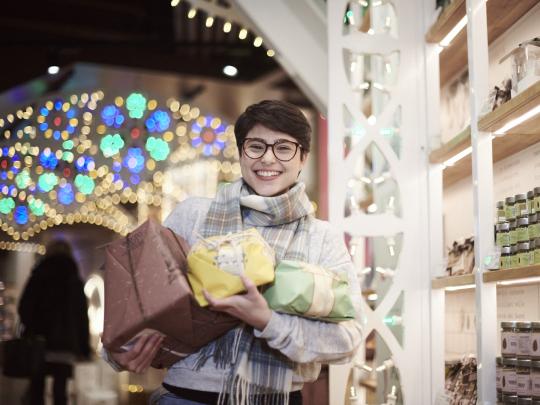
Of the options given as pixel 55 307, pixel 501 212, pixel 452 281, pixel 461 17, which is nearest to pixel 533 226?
pixel 501 212

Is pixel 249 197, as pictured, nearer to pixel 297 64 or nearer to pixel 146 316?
pixel 146 316

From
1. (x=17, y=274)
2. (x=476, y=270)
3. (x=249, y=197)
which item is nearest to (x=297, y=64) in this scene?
(x=476, y=270)

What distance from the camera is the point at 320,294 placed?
5.25ft

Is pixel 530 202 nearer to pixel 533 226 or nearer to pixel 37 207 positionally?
pixel 533 226

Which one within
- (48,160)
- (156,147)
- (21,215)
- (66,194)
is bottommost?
(21,215)

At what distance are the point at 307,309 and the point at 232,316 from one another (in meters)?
0.16

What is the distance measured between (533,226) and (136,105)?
5.93 m

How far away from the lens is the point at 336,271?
69.4 inches

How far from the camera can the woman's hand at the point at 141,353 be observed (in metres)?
1.62

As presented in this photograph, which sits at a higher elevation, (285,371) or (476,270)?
(476,270)

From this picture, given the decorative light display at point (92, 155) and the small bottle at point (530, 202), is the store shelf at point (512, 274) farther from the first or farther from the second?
the decorative light display at point (92, 155)

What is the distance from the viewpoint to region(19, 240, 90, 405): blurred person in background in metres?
5.82

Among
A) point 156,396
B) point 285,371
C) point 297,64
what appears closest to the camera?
point 285,371

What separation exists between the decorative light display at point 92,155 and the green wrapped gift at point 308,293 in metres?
5.12
